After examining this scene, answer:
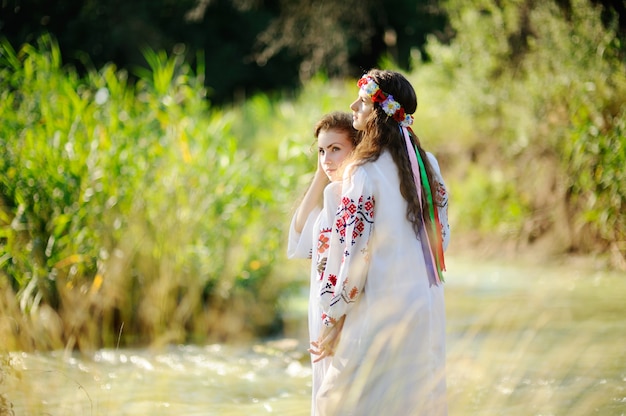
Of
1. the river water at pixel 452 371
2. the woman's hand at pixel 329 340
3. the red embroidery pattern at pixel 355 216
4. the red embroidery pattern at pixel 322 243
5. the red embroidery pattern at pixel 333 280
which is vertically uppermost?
the red embroidery pattern at pixel 355 216

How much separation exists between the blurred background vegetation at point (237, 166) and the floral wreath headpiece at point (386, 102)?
0.81 metres

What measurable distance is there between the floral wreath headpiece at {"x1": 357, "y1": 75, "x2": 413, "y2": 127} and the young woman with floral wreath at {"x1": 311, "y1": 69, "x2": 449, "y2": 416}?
0.20ft

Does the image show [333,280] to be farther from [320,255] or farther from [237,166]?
[237,166]

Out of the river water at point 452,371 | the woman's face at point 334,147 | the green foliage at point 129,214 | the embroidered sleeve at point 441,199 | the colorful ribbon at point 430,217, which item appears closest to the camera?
the colorful ribbon at point 430,217

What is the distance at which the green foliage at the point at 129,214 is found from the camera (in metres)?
5.81

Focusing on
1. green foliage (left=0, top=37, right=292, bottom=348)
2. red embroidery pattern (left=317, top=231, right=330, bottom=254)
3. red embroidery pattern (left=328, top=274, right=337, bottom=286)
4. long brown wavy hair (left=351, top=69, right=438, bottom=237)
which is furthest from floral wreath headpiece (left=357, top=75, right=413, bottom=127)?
green foliage (left=0, top=37, right=292, bottom=348)

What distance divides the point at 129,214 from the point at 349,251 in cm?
344

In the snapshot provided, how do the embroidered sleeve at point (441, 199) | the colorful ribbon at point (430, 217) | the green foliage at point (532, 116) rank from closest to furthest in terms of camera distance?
the colorful ribbon at point (430, 217)
the embroidered sleeve at point (441, 199)
the green foliage at point (532, 116)

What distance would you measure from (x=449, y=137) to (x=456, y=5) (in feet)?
7.28

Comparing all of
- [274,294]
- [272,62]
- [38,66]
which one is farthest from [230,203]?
[272,62]

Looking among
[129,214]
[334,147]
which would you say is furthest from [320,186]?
[129,214]

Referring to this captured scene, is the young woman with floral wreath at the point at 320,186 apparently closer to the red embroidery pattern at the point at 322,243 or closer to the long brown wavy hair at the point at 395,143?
the red embroidery pattern at the point at 322,243

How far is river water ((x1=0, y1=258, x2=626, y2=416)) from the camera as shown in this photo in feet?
13.9

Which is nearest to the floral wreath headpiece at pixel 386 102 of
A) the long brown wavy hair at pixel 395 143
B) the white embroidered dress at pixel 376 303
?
the long brown wavy hair at pixel 395 143
